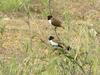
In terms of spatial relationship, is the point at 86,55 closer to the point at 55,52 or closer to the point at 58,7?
the point at 55,52

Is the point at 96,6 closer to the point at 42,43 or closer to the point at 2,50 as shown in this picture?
the point at 2,50

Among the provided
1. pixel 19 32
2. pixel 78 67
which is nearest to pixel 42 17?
pixel 19 32

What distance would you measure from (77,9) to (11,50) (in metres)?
2.20

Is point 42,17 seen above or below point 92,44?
below

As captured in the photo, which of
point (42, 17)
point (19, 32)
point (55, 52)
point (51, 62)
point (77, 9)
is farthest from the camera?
point (77, 9)

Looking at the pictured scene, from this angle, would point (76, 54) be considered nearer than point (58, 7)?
Yes

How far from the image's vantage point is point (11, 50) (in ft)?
20.5

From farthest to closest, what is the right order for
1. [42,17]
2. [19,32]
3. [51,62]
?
[42,17]
[19,32]
[51,62]

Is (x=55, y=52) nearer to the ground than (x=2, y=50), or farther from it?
farther from it

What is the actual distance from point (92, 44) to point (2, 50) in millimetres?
3236

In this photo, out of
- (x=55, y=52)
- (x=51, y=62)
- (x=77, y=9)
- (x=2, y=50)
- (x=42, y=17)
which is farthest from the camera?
(x=77, y=9)

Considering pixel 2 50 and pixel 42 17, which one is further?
pixel 42 17

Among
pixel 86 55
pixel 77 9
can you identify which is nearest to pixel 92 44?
pixel 86 55

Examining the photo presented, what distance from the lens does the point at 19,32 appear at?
681 centimetres
